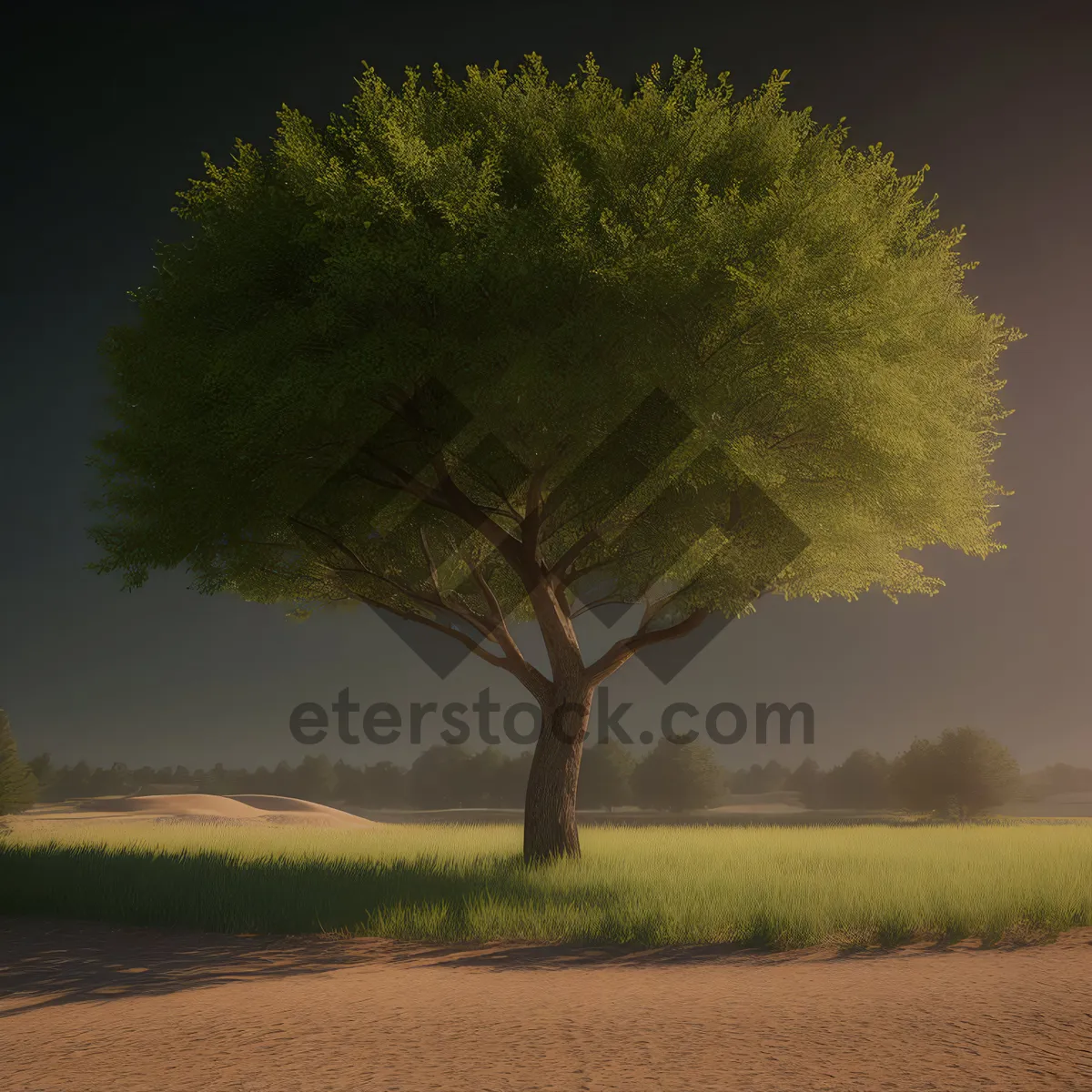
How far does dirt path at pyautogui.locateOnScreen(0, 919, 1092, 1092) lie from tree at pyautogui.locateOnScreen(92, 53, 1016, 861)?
929cm

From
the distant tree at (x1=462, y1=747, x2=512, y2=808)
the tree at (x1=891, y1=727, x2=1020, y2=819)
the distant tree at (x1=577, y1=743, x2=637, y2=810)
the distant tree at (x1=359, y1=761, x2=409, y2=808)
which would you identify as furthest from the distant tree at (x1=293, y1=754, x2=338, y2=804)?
the tree at (x1=891, y1=727, x2=1020, y2=819)

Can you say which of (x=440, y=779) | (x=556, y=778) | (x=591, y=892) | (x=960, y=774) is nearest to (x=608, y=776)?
(x=440, y=779)

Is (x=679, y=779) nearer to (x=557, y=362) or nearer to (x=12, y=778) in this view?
(x=12, y=778)

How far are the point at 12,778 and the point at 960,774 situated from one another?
6804cm

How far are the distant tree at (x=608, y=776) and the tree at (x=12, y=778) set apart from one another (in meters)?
52.1

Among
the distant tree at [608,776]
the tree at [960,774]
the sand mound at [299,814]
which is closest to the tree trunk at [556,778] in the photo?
the sand mound at [299,814]

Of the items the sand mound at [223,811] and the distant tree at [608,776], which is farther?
the distant tree at [608,776]

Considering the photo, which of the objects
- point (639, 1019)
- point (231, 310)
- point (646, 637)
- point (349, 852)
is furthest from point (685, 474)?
point (349, 852)

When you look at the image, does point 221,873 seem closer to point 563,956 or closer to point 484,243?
point 563,956

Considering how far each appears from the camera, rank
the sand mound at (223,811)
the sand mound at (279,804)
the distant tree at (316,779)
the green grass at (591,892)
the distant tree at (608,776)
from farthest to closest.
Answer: the distant tree at (316,779) < the distant tree at (608,776) < the sand mound at (279,804) < the sand mound at (223,811) < the green grass at (591,892)

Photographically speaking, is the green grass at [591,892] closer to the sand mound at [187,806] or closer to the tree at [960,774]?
the sand mound at [187,806]

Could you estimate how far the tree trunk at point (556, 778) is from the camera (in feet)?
69.3

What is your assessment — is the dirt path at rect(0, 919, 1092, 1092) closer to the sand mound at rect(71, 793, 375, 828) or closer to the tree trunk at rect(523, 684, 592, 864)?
the tree trunk at rect(523, 684, 592, 864)

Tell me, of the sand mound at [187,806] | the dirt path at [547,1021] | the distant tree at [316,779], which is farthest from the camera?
the distant tree at [316,779]
